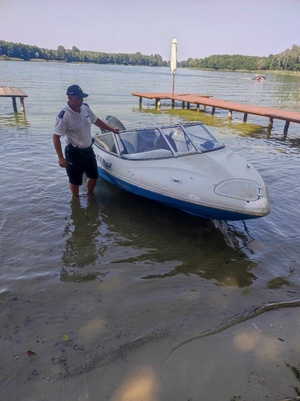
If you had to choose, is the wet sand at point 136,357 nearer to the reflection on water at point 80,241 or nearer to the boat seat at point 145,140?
the reflection on water at point 80,241

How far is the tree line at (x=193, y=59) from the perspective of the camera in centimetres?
10219

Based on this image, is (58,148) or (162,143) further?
(162,143)

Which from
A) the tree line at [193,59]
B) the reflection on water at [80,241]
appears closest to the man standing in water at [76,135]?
the reflection on water at [80,241]

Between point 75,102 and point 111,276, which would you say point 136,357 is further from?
point 75,102

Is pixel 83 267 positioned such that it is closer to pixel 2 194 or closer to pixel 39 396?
pixel 39 396

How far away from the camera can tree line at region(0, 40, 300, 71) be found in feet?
335

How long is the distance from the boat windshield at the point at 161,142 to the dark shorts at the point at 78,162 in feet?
2.11

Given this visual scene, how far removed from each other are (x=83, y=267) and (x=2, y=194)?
3.61 meters

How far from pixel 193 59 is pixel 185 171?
168 m

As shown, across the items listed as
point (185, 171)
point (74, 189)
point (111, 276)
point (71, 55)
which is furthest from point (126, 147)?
point (71, 55)

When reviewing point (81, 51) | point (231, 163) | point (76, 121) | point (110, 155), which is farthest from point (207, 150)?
point (81, 51)

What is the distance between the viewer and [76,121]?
559cm

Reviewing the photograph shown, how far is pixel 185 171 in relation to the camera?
5.59 metres

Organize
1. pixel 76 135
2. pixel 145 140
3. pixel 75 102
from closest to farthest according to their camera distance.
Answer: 1. pixel 75 102
2. pixel 76 135
3. pixel 145 140
